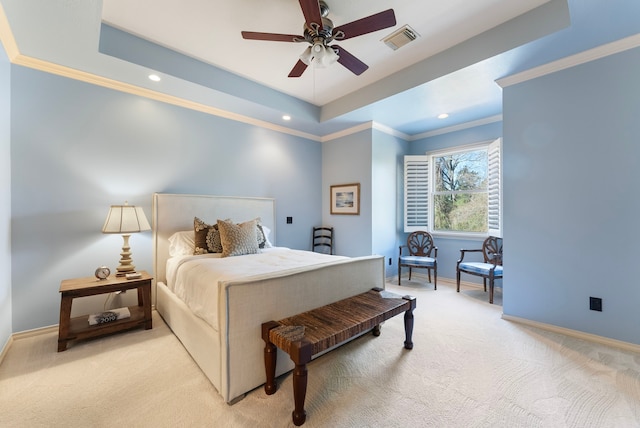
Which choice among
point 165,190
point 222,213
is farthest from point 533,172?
point 165,190

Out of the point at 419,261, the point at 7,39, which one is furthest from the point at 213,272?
the point at 419,261

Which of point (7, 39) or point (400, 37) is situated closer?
point (7, 39)

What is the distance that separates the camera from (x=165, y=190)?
322 cm

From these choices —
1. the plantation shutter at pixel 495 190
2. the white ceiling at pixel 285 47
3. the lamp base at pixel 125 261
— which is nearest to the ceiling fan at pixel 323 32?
the white ceiling at pixel 285 47

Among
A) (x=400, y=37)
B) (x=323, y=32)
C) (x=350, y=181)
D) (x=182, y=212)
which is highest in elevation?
(x=400, y=37)

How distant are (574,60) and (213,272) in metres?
3.90

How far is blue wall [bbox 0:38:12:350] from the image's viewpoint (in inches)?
83.1

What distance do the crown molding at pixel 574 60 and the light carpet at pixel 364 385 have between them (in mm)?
2660

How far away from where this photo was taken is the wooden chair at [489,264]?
334 cm

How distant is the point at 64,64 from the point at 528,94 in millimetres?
4857

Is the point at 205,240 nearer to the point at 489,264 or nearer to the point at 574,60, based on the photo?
the point at 489,264

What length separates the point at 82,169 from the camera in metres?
2.68

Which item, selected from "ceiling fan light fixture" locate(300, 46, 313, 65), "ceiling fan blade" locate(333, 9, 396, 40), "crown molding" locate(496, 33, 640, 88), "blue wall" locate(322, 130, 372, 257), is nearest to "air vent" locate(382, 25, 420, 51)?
"ceiling fan blade" locate(333, 9, 396, 40)

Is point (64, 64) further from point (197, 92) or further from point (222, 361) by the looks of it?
point (222, 361)
